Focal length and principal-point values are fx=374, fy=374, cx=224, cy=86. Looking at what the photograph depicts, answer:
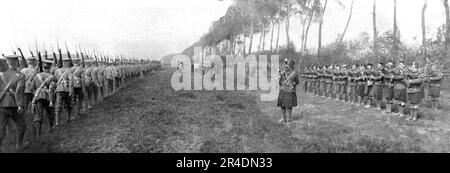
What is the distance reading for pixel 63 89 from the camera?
12.6 m

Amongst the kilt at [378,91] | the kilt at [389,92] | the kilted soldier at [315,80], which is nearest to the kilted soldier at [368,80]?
the kilt at [378,91]

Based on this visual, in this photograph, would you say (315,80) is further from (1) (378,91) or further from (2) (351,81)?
(1) (378,91)

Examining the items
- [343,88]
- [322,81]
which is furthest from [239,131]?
[322,81]

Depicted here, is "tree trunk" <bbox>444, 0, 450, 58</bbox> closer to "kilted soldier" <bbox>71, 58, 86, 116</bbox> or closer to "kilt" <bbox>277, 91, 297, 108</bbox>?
"kilt" <bbox>277, 91, 297, 108</bbox>

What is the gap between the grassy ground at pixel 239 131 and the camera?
9133mm

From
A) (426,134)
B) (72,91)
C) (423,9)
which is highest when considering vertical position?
(423,9)

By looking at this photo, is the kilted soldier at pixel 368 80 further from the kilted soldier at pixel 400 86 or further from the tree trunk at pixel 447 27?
the tree trunk at pixel 447 27

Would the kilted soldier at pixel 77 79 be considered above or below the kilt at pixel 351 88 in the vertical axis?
above

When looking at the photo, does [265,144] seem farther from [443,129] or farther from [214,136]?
[443,129]

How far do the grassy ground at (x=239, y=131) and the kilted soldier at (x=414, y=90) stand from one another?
1.43ft
